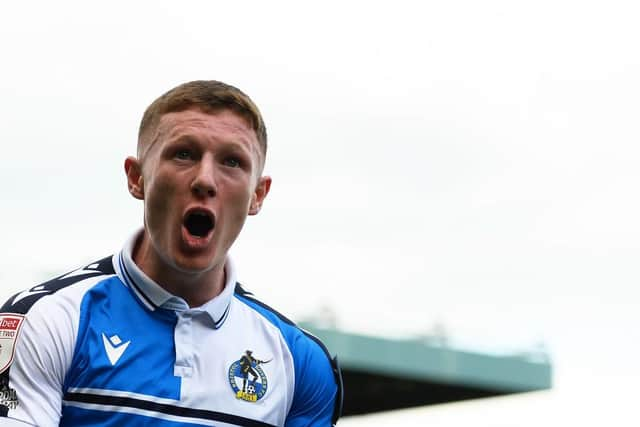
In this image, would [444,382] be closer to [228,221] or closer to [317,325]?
[317,325]

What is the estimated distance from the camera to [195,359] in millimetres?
4664

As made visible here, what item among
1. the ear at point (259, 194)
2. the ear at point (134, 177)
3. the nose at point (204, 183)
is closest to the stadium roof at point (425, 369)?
the ear at point (259, 194)

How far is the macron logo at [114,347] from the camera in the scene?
4461mm

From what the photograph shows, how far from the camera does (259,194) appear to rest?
192 inches

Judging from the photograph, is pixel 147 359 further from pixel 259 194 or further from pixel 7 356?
pixel 259 194

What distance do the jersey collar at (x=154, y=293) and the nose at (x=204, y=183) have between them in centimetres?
41

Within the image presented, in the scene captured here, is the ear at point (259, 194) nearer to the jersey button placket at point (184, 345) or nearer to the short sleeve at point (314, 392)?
the jersey button placket at point (184, 345)

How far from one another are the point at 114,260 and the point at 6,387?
0.72 meters

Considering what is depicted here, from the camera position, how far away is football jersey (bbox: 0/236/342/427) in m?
4.34

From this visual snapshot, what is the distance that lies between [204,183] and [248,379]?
763 millimetres

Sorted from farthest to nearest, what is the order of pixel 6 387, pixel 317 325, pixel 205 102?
pixel 317 325 → pixel 205 102 → pixel 6 387

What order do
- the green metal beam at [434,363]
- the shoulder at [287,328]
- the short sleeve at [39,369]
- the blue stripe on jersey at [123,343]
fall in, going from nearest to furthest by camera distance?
1. the short sleeve at [39,369]
2. the blue stripe on jersey at [123,343]
3. the shoulder at [287,328]
4. the green metal beam at [434,363]

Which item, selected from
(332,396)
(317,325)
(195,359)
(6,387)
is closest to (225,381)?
(195,359)

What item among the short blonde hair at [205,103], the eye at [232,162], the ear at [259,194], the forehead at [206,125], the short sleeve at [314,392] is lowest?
the short sleeve at [314,392]
